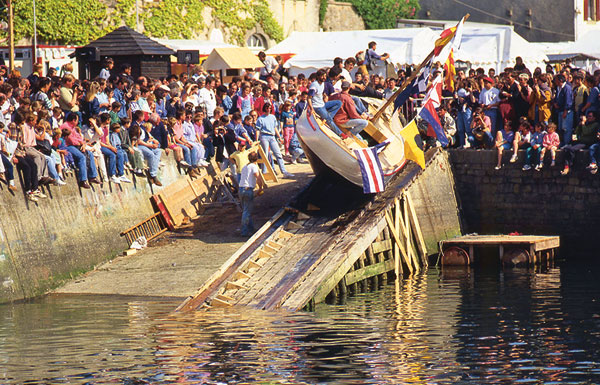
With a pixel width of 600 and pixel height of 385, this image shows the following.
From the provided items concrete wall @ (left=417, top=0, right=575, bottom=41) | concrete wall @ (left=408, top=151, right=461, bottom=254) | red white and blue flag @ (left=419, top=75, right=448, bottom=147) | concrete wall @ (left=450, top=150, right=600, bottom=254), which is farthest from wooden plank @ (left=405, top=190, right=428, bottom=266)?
concrete wall @ (left=417, top=0, right=575, bottom=41)

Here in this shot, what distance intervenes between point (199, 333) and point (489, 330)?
512 centimetres

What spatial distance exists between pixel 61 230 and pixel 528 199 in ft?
43.0

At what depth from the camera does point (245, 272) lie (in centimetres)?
2362

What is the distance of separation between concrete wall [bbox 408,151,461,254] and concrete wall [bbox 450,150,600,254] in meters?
0.70

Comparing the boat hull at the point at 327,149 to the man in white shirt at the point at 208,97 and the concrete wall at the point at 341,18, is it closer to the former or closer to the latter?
the man in white shirt at the point at 208,97

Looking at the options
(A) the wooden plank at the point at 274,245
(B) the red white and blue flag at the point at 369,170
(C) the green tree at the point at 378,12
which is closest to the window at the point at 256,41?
(C) the green tree at the point at 378,12

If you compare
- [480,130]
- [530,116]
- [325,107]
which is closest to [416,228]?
[325,107]

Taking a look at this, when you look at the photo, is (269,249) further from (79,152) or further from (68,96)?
(68,96)

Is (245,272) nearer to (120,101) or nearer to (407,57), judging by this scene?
(120,101)

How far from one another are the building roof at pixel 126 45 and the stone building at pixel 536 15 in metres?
29.5

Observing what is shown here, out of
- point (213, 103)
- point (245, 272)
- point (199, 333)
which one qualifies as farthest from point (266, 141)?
point (199, 333)

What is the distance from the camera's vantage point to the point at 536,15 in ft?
191

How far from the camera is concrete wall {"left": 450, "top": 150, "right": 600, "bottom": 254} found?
99.1ft

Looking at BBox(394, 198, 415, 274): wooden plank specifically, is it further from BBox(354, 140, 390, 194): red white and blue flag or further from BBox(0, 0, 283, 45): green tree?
BBox(0, 0, 283, 45): green tree
